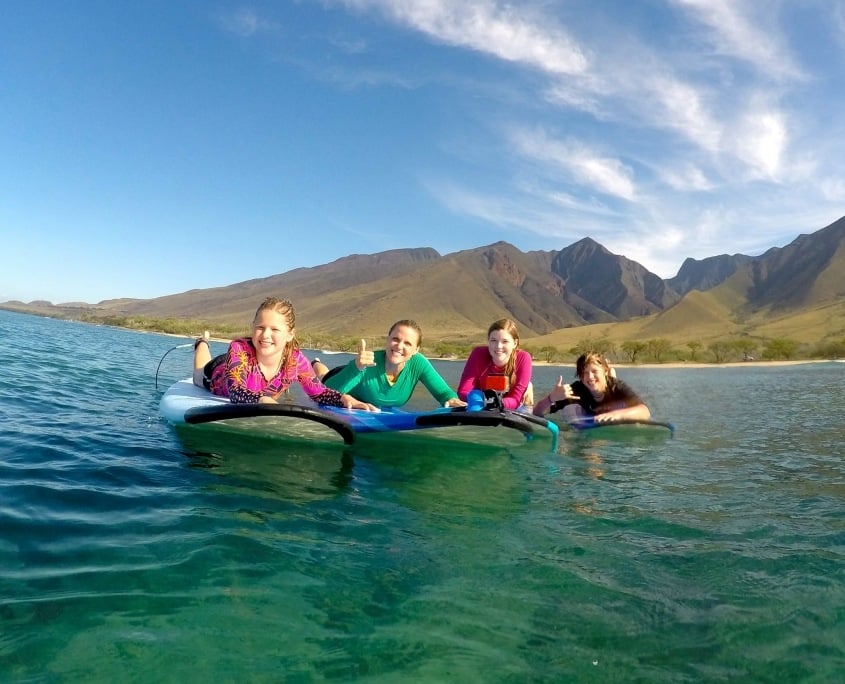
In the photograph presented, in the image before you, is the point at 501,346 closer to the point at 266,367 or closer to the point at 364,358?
the point at 364,358

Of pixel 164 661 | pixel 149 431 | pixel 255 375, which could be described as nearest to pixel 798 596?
pixel 164 661

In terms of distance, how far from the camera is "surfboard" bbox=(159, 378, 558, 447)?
692 cm

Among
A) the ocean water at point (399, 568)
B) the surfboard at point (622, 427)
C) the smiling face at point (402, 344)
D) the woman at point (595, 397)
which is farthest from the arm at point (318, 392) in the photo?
the surfboard at point (622, 427)

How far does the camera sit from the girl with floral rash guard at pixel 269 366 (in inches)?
289

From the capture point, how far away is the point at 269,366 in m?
7.79

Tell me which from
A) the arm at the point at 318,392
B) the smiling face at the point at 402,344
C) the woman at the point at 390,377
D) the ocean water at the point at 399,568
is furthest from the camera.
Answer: the woman at the point at 390,377

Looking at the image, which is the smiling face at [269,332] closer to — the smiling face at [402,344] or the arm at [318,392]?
the arm at [318,392]

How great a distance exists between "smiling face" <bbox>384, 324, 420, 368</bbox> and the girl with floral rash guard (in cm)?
86

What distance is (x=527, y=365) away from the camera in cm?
993

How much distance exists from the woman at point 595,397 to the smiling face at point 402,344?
3.53 meters

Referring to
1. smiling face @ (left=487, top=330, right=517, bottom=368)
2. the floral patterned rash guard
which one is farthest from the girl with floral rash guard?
smiling face @ (left=487, top=330, right=517, bottom=368)

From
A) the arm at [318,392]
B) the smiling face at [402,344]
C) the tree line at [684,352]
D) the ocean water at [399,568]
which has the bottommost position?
the ocean water at [399,568]

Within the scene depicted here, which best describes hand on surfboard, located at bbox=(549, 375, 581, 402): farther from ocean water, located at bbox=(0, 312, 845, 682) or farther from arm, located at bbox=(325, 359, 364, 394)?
arm, located at bbox=(325, 359, 364, 394)

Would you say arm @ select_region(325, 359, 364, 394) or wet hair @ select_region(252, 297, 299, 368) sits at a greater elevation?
wet hair @ select_region(252, 297, 299, 368)
